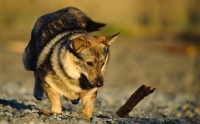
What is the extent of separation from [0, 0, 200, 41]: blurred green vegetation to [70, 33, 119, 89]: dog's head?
25.9 metres

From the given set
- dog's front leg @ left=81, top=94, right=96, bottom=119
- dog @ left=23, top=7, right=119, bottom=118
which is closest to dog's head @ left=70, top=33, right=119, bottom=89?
dog @ left=23, top=7, right=119, bottom=118

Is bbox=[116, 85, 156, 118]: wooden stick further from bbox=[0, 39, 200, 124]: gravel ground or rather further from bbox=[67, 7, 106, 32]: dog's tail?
bbox=[67, 7, 106, 32]: dog's tail

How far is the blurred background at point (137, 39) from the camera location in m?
22.4

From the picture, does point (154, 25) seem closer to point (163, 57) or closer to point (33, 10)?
point (33, 10)

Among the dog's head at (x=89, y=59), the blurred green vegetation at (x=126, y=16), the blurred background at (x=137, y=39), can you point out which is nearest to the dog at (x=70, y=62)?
→ the dog's head at (x=89, y=59)

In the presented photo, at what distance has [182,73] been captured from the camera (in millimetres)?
25219

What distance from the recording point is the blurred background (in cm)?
2244

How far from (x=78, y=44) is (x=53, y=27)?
1.58 m

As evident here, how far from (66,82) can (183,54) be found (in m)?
23.1

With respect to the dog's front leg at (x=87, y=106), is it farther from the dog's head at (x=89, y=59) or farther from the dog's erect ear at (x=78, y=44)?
→ the dog's erect ear at (x=78, y=44)

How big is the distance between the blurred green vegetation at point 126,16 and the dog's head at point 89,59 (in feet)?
85.1

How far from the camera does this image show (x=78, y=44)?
9102mm

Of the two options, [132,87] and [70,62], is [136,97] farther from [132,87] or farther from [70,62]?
[132,87]

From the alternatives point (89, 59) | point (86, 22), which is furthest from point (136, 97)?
point (86, 22)
